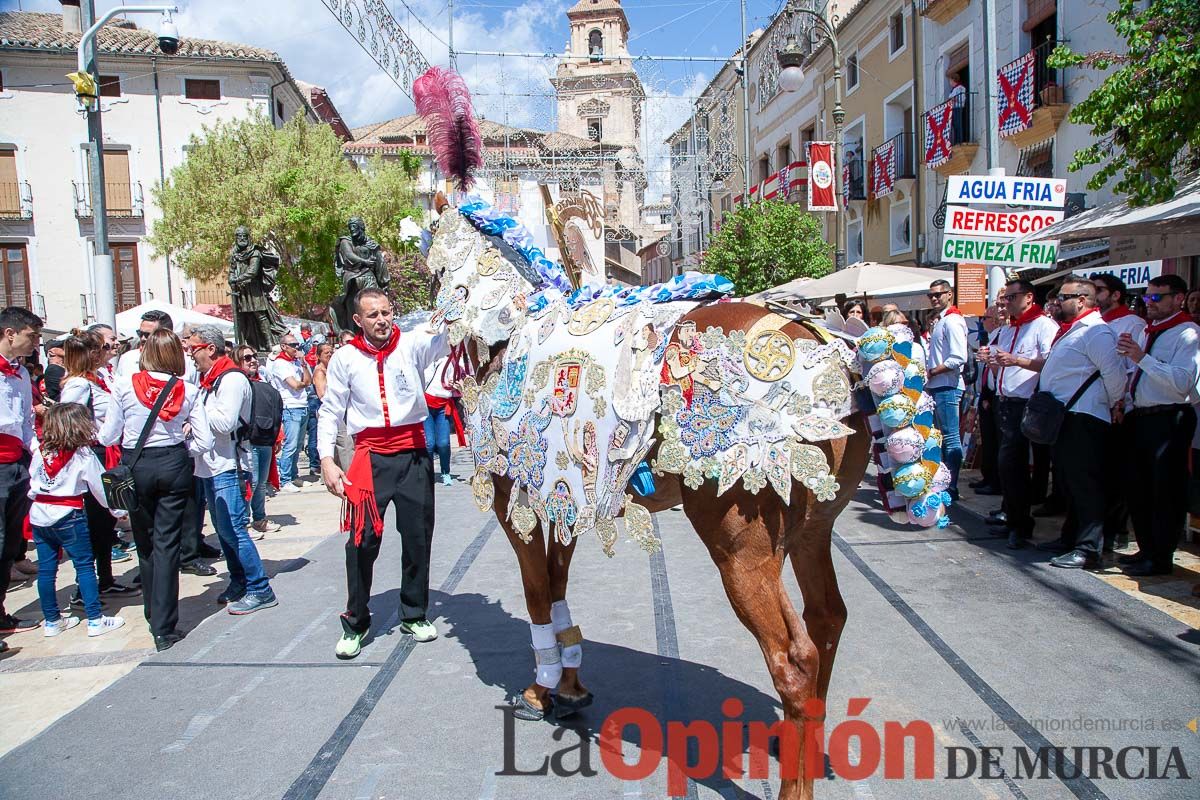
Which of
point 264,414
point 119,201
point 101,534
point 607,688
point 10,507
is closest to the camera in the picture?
point 607,688

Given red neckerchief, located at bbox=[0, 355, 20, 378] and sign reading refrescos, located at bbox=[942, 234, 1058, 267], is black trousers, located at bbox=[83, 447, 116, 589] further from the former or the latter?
sign reading refrescos, located at bbox=[942, 234, 1058, 267]

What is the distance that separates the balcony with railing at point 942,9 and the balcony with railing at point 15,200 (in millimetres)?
29918

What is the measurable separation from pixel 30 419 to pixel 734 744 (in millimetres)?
4855

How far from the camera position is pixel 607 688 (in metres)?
3.83

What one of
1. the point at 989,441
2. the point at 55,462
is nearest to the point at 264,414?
the point at 55,462

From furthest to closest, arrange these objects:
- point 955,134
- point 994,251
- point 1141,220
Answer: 1. point 955,134
2. point 994,251
3. point 1141,220

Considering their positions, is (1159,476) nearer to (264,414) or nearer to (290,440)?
(264,414)

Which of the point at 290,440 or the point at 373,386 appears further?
the point at 290,440

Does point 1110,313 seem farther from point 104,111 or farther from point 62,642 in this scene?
point 104,111

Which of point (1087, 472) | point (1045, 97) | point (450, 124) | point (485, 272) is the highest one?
point (1045, 97)

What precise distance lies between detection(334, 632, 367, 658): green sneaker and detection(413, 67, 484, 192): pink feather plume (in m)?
2.56

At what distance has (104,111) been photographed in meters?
27.7

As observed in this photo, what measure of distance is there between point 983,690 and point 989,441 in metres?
4.95

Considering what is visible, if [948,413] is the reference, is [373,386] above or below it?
above
